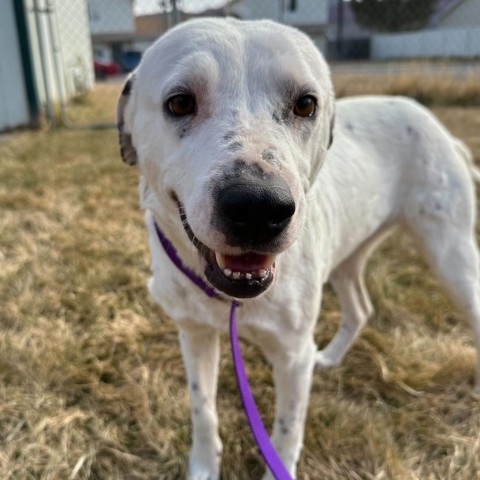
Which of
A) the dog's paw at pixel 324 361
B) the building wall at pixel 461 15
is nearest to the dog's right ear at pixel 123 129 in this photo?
the dog's paw at pixel 324 361

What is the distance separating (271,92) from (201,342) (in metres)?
1.00

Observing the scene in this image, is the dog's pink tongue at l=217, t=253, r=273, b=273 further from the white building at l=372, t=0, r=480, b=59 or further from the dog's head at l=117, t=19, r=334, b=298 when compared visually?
the white building at l=372, t=0, r=480, b=59

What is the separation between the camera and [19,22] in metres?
7.40

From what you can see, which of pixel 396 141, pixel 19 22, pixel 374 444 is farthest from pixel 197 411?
pixel 19 22

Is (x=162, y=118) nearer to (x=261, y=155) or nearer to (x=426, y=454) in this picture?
(x=261, y=155)

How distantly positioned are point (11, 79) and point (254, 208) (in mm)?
7387

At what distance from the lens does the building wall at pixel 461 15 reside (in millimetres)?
26181

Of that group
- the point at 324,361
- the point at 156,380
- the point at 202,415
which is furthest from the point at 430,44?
the point at 202,415

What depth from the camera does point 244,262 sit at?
1429 millimetres

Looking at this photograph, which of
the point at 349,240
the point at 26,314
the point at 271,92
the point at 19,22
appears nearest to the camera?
the point at 271,92

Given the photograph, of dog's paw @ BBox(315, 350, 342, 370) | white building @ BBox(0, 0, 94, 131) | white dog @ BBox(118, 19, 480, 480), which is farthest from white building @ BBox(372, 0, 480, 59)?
dog's paw @ BBox(315, 350, 342, 370)

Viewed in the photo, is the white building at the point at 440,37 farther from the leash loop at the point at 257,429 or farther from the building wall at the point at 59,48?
the leash loop at the point at 257,429

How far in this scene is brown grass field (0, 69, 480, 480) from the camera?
207 cm

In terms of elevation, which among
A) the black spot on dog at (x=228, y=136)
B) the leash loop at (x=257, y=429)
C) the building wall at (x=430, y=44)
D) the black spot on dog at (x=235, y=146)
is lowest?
the building wall at (x=430, y=44)
